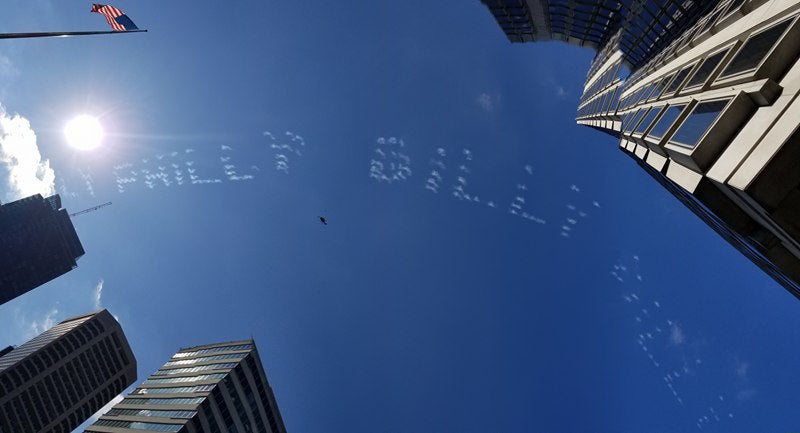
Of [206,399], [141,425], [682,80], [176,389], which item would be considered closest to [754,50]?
[682,80]

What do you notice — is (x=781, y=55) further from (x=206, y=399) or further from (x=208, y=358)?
(x=208, y=358)

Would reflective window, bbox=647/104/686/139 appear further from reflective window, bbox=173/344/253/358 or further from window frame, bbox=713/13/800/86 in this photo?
reflective window, bbox=173/344/253/358

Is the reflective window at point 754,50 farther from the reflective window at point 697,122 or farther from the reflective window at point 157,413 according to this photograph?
the reflective window at point 157,413

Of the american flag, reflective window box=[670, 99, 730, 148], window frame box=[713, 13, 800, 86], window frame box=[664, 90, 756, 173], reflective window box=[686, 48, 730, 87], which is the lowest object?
the american flag

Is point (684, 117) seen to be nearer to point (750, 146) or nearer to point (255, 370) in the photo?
point (750, 146)

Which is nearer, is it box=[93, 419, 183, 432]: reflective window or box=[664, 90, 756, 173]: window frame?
box=[664, 90, 756, 173]: window frame

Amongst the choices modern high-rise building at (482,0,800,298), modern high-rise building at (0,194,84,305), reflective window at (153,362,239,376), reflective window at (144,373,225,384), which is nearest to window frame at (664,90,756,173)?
modern high-rise building at (482,0,800,298)

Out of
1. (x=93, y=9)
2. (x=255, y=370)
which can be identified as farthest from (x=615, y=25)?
(x=255, y=370)
